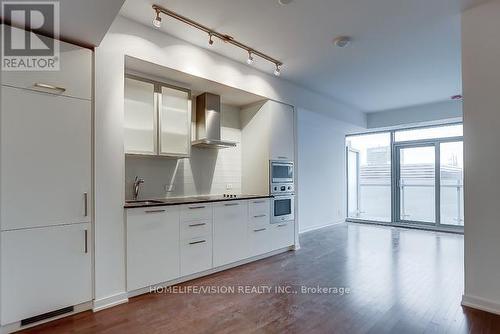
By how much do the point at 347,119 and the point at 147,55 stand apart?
468cm

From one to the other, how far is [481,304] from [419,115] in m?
4.70

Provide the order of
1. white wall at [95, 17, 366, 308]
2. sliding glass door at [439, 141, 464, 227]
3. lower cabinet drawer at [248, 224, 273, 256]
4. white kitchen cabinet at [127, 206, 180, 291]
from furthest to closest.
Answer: sliding glass door at [439, 141, 464, 227], lower cabinet drawer at [248, 224, 273, 256], white kitchen cabinet at [127, 206, 180, 291], white wall at [95, 17, 366, 308]

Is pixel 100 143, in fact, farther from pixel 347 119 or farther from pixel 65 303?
pixel 347 119

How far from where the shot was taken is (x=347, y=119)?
618cm

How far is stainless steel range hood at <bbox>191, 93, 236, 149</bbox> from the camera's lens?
149 inches

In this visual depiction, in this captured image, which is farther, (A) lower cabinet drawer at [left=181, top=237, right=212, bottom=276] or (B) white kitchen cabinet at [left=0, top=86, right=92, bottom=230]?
(A) lower cabinet drawer at [left=181, top=237, right=212, bottom=276]

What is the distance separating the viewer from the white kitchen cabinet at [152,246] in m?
2.73

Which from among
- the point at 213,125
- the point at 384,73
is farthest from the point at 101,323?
the point at 384,73

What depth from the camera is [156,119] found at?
10.7ft

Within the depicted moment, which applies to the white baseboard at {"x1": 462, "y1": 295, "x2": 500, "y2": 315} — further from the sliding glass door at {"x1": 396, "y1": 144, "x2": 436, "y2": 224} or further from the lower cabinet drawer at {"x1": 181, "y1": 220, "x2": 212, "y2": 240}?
the sliding glass door at {"x1": 396, "y1": 144, "x2": 436, "y2": 224}

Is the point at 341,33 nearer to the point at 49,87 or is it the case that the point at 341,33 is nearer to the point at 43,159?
the point at 49,87

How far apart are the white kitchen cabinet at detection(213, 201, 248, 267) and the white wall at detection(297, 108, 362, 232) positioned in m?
2.57

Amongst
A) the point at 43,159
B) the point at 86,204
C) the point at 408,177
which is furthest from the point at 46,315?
the point at 408,177

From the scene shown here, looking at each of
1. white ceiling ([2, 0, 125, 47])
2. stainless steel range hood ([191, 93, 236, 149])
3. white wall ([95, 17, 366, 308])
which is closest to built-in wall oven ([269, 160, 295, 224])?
stainless steel range hood ([191, 93, 236, 149])
